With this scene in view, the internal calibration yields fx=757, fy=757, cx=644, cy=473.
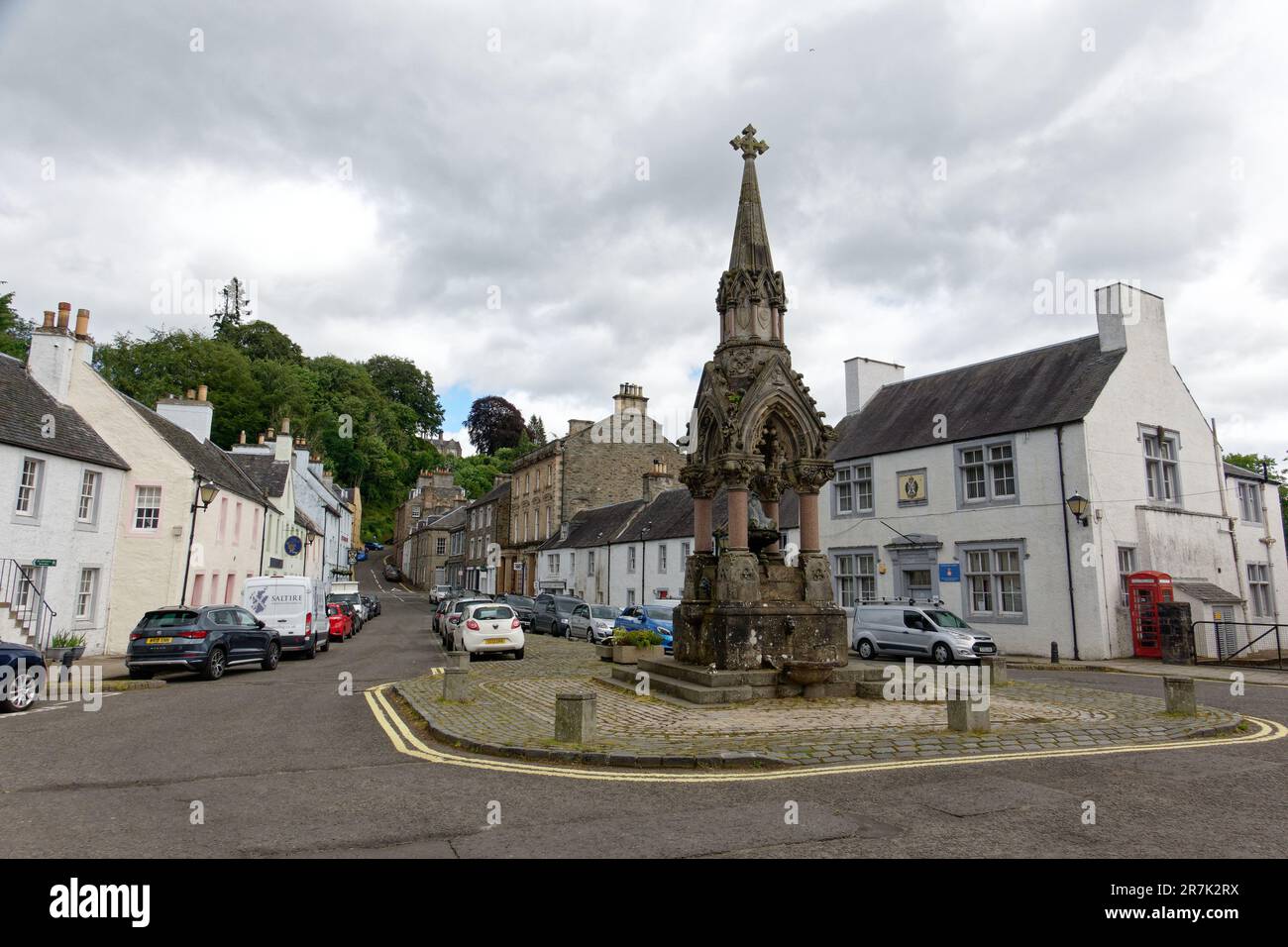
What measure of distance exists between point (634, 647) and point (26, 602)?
16.5 m

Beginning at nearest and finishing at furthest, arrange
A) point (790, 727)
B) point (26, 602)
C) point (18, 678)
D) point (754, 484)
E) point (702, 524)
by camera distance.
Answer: point (790, 727)
point (18, 678)
point (754, 484)
point (702, 524)
point (26, 602)

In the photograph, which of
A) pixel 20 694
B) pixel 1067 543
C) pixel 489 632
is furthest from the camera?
pixel 1067 543

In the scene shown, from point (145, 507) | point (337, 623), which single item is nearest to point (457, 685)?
point (145, 507)

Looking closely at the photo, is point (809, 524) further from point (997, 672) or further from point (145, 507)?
point (145, 507)

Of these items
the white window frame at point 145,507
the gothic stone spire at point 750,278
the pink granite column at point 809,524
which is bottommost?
the pink granite column at point 809,524

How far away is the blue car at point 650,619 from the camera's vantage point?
85.0ft

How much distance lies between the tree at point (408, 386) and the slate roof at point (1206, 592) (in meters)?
87.6

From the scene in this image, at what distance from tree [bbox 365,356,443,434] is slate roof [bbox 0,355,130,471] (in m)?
74.0

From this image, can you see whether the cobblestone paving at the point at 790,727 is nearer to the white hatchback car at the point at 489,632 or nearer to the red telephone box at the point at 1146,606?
the white hatchback car at the point at 489,632

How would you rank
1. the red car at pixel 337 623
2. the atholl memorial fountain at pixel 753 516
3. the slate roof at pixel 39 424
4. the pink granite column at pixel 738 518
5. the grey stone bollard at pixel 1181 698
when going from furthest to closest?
the red car at pixel 337 623
the slate roof at pixel 39 424
the pink granite column at pixel 738 518
the atholl memorial fountain at pixel 753 516
the grey stone bollard at pixel 1181 698

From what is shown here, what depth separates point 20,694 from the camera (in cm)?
1216

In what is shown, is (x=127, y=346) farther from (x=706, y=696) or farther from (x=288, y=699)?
(x=706, y=696)

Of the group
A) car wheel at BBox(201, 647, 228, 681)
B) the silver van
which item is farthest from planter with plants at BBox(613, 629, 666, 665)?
car wheel at BBox(201, 647, 228, 681)

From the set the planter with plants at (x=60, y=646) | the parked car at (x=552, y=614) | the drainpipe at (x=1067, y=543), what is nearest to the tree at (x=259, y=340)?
the parked car at (x=552, y=614)
